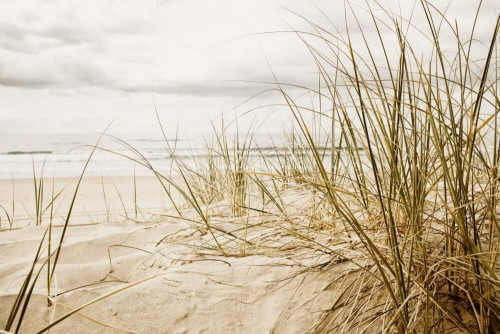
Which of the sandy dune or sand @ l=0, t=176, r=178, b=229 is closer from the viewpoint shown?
the sandy dune

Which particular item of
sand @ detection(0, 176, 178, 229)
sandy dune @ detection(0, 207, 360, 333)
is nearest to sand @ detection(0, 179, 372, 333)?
sandy dune @ detection(0, 207, 360, 333)

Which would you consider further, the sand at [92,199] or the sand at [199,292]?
the sand at [92,199]

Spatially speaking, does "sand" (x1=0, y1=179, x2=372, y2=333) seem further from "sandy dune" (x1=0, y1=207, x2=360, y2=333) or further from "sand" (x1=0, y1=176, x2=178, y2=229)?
"sand" (x1=0, y1=176, x2=178, y2=229)

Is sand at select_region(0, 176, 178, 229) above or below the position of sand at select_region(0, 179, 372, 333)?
below

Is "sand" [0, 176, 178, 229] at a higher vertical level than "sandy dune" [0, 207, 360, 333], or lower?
lower

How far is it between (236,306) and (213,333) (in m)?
0.11

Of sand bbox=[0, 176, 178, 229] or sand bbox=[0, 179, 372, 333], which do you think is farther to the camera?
sand bbox=[0, 176, 178, 229]

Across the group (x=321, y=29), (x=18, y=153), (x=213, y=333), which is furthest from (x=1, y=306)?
(x=18, y=153)

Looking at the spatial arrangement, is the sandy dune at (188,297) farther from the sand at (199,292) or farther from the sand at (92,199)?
the sand at (92,199)

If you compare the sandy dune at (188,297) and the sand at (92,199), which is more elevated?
the sandy dune at (188,297)

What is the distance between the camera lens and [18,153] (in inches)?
677

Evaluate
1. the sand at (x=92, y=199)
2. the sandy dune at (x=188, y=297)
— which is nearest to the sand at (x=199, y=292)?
the sandy dune at (x=188, y=297)

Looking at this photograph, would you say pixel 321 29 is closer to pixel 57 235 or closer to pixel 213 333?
pixel 213 333

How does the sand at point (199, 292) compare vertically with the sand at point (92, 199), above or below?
above
